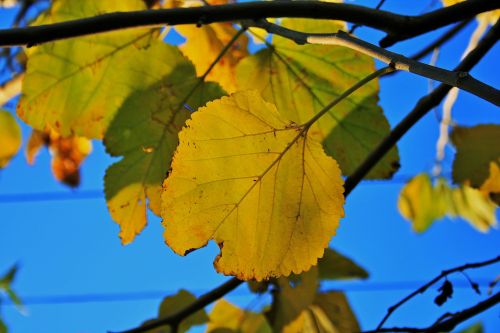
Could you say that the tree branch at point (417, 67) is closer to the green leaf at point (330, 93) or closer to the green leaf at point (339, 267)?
the green leaf at point (330, 93)

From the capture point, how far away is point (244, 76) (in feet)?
1.95

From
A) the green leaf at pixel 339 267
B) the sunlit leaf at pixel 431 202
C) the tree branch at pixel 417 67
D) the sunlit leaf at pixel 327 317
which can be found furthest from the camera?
the sunlit leaf at pixel 431 202

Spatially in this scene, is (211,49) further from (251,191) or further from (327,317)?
(327,317)

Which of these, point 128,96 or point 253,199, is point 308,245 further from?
point 128,96

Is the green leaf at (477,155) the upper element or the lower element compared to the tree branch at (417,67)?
upper

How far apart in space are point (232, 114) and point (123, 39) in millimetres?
253

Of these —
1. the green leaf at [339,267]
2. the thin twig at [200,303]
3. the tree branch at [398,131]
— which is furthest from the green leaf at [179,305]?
the tree branch at [398,131]

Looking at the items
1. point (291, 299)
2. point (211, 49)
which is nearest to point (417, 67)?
point (211, 49)

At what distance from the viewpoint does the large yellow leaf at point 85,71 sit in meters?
0.58

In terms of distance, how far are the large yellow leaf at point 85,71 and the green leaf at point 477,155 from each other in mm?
359

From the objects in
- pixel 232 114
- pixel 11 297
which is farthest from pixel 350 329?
pixel 11 297

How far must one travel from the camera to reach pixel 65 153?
99 centimetres

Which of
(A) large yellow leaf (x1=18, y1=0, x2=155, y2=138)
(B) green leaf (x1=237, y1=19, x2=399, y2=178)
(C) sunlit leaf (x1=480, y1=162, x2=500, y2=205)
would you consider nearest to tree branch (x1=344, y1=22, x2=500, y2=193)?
(B) green leaf (x1=237, y1=19, x2=399, y2=178)

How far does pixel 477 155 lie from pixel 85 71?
1.44ft
